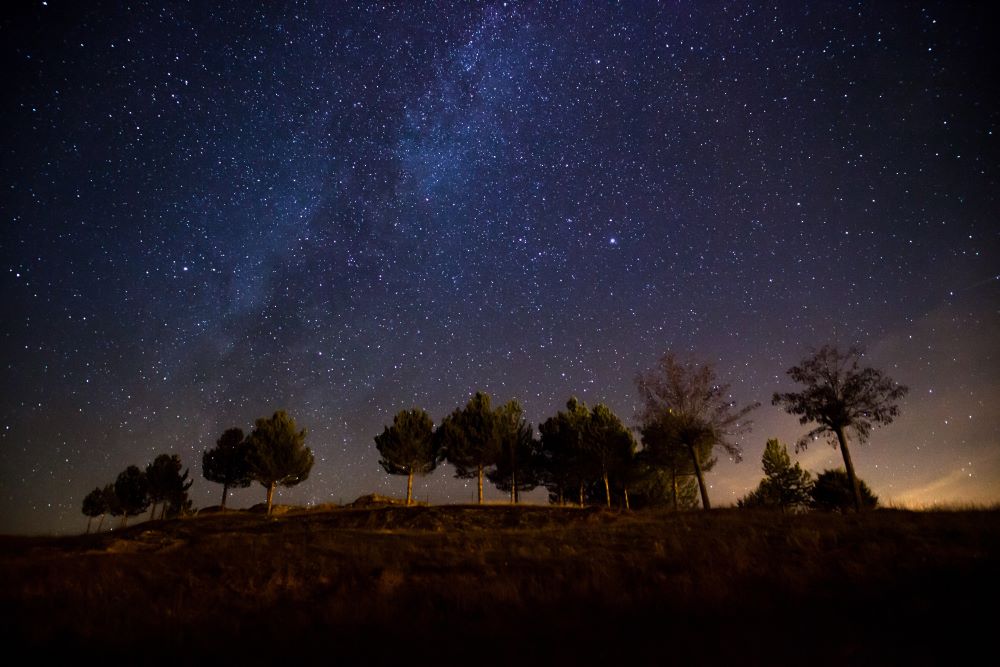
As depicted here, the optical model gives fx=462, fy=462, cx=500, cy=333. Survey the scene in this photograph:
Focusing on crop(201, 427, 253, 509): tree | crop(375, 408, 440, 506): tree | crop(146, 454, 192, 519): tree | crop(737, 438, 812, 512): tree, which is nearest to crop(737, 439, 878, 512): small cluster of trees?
crop(737, 438, 812, 512): tree

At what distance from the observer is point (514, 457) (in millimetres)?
51312

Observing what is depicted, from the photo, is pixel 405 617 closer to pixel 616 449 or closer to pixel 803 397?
pixel 803 397

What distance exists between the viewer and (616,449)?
4931 centimetres

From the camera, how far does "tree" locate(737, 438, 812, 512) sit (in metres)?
53.0

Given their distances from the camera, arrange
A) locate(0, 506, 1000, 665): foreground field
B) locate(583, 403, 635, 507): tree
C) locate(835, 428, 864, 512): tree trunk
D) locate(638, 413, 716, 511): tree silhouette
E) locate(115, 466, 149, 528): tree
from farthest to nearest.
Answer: locate(115, 466, 149, 528): tree < locate(583, 403, 635, 507): tree < locate(638, 413, 716, 511): tree silhouette < locate(835, 428, 864, 512): tree trunk < locate(0, 506, 1000, 665): foreground field

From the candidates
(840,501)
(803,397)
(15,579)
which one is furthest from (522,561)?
(840,501)

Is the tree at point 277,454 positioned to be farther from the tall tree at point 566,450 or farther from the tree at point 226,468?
the tall tree at point 566,450

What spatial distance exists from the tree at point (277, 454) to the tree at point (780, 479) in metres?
51.9

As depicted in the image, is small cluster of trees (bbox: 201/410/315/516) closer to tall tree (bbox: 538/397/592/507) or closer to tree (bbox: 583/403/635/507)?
tall tree (bbox: 538/397/592/507)

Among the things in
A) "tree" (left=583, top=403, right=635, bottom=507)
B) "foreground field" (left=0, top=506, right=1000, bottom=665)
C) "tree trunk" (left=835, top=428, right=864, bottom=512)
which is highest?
"tree" (left=583, top=403, right=635, bottom=507)

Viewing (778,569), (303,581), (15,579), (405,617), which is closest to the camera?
(405,617)

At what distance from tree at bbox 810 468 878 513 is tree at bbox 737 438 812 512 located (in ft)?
7.61

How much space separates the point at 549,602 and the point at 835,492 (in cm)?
5181

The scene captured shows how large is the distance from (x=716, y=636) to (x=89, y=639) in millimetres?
9311
